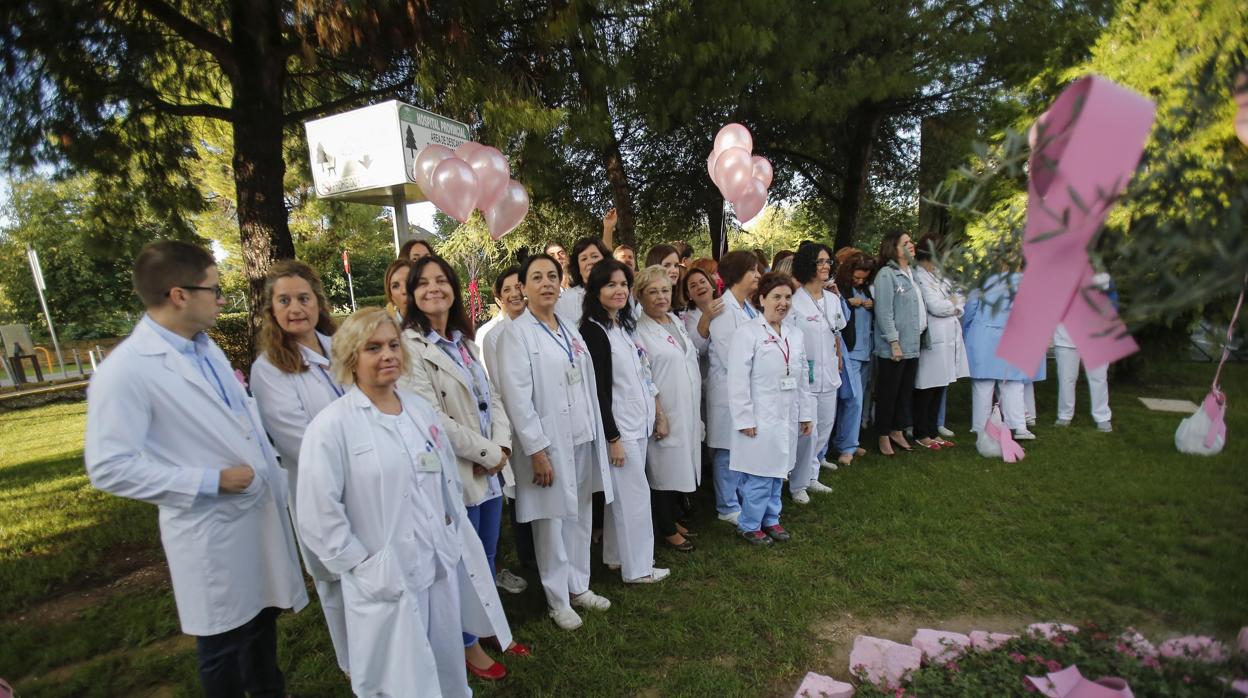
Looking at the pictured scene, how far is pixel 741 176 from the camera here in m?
5.95

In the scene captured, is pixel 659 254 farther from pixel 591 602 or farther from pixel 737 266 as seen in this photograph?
pixel 591 602

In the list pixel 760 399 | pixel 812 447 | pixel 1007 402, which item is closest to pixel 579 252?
pixel 760 399

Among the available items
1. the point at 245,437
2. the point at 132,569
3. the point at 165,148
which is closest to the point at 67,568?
the point at 132,569

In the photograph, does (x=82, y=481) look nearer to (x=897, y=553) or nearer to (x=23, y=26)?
(x=23, y=26)

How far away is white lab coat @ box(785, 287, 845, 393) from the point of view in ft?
15.7

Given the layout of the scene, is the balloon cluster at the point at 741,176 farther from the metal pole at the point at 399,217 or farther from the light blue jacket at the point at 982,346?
the metal pole at the point at 399,217

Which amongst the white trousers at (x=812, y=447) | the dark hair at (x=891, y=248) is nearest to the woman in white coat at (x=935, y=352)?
the dark hair at (x=891, y=248)

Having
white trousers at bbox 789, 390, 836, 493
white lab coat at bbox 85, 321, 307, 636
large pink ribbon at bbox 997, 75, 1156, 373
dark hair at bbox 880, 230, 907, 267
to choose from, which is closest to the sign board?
white lab coat at bbox 85, 321, 307, 636

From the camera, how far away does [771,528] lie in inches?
159

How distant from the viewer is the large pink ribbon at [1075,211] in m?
0.91

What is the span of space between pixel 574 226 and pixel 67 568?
39.8 feet

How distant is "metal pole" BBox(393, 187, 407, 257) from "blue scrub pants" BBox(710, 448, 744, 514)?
2904mm

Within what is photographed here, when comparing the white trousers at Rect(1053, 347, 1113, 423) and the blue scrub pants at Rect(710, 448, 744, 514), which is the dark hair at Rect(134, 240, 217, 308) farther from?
the white trousers at Rect(1053, 347, 1113, 423)

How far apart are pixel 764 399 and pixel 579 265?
176 centimetres
